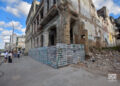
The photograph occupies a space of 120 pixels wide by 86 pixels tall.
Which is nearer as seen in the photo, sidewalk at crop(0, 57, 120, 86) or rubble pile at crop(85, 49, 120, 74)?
sidewalk at crop(0, 57, 120, 86)

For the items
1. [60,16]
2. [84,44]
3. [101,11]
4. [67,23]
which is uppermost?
[101,11]

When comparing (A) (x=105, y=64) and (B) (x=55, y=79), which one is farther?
(A) (x=105, y=64)

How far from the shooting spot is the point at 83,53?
8.66 metres

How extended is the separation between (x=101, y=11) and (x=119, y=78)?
25514 millimetres

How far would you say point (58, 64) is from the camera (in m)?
5.76

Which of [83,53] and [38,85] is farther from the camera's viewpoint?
[83,53]

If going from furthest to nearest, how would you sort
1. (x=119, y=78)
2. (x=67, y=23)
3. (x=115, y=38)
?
(x=115, y=38) < (x=67, y=23) < (x=119, y=78)

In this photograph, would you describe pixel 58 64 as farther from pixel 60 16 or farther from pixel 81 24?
pixel 81 24

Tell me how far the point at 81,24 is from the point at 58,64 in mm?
7309

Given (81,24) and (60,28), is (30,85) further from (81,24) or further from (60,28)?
(81,24)

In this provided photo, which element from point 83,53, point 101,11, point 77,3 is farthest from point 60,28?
point 101,11

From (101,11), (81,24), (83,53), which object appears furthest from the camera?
(101,11)

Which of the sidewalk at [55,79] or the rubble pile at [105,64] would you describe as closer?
the sidewalk at [55,79]

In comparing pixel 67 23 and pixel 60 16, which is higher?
pixel 60 16
